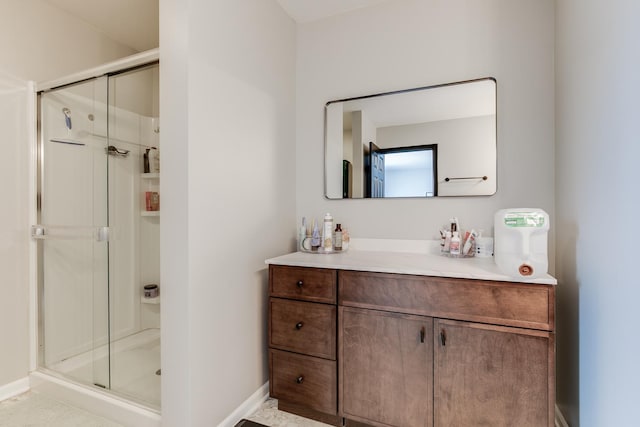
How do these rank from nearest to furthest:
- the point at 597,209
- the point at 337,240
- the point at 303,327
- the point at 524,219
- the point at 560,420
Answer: the point at 597,209 < the point at 524,219 < the point at 560,420 < the point at 303,327 < the point at 337,240

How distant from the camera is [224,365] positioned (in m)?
1.52

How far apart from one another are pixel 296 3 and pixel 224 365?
2219mm

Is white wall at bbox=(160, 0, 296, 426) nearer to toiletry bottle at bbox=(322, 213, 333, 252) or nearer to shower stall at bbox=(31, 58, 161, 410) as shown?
toiletry bottle at bbox=(322, 213, 333, 252)

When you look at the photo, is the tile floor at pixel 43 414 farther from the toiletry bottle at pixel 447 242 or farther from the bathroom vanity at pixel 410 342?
the toiletry bottle at pixel 447 242

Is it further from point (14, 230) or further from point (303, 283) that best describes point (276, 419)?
point (14, 230)

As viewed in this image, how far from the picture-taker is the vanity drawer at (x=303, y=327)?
60.4 inches

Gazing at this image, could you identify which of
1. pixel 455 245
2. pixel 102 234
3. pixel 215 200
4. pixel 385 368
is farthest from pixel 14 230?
pixel 455 245

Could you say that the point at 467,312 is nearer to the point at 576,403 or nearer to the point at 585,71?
the point at 576,403

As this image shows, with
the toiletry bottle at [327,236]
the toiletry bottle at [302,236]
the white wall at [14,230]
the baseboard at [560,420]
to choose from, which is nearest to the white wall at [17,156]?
the white wall at [14,230]

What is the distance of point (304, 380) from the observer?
62.4 inches

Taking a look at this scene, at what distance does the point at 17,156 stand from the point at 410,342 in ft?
8.25

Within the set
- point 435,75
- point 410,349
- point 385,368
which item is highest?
point 435,75

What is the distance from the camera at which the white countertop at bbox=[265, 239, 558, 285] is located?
1282 mm

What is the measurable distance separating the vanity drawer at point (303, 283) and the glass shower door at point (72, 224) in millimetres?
1168
